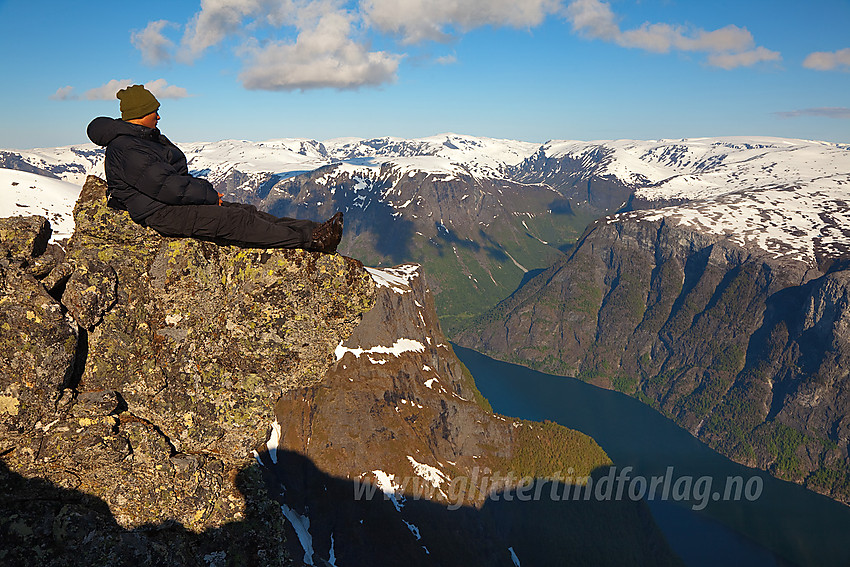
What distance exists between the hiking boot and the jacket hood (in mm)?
5210

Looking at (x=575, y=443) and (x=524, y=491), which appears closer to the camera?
(x=524, y=491)

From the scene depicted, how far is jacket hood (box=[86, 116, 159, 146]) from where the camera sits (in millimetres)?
12641

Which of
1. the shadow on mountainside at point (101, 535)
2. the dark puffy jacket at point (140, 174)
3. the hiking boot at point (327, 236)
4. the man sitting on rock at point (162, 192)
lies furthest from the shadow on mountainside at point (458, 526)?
the dark puffy jacket at point (140, 174)

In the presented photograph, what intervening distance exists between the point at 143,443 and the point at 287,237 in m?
6.81

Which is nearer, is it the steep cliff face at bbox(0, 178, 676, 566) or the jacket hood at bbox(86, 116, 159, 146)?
the steep cliff face at bbox(0, 178, 676, 566)

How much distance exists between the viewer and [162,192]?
1263cm

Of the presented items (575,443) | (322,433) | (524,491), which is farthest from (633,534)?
(322,433)

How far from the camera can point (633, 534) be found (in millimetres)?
149125

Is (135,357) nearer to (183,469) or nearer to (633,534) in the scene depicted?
(183,469)

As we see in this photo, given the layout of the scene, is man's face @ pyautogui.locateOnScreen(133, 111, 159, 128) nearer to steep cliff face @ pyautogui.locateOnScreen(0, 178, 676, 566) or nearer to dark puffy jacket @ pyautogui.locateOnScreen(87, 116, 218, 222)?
dark puffy jacket @ pyautogui.locateOnScreen(87, 116, 218, 222)

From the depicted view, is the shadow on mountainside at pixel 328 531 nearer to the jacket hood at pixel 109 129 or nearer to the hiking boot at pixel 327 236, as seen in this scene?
the hiking boot at pixel 327 236

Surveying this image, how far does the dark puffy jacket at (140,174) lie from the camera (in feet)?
40.9

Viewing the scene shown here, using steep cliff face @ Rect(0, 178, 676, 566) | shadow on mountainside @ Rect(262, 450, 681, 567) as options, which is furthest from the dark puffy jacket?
shadow on mountainside @ Rect(262, 450, 681, 567)

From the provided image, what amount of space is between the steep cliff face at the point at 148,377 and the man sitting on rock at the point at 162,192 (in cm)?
71
